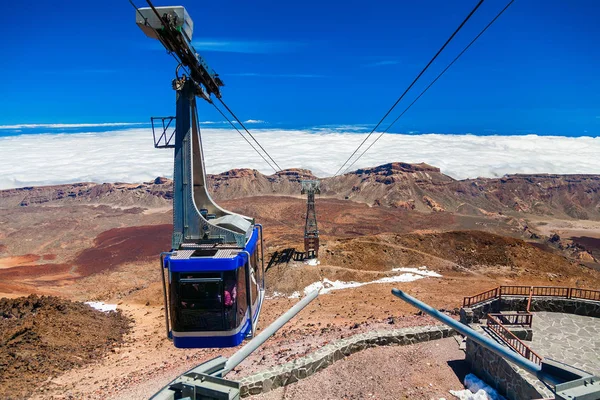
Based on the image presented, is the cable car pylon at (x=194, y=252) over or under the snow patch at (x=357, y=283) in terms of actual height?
over

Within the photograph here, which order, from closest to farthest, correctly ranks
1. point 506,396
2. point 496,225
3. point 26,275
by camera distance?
1. point 506,396
2. point 26,275
3. point 496,225

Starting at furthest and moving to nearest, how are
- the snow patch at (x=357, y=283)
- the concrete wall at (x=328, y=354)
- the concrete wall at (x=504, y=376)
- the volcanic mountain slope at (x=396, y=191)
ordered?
the volcanic mountain slope at (x=396, y=191) < the snow patch at (x=357, y=283) < the concrete wall at (x=328, y=354) < the concrete wall at (x=504, y=376)

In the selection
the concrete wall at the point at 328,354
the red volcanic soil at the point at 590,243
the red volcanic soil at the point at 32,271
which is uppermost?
the concrete wall at the point at 328,354

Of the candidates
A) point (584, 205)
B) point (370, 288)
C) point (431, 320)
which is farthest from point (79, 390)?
point (584, 205)

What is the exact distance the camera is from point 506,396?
47.9 ft

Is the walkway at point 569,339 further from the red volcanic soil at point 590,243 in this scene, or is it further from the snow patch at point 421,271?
the red volcanic soil at point 590,243

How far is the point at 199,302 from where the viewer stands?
35.1ft

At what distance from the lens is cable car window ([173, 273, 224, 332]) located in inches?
A: 408

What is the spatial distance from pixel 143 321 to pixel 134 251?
3884cm

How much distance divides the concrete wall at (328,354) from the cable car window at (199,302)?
5456 millimetres

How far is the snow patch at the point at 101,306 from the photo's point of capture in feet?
110

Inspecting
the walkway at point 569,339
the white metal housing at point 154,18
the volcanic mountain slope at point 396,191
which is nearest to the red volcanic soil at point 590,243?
the volcanic mountain slope at point 396,191

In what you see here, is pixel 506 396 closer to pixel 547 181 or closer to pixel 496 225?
pixel 496 225

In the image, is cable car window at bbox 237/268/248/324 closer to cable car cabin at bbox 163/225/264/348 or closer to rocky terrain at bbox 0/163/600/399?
cable car cabin at bbox 163/225/264/348
